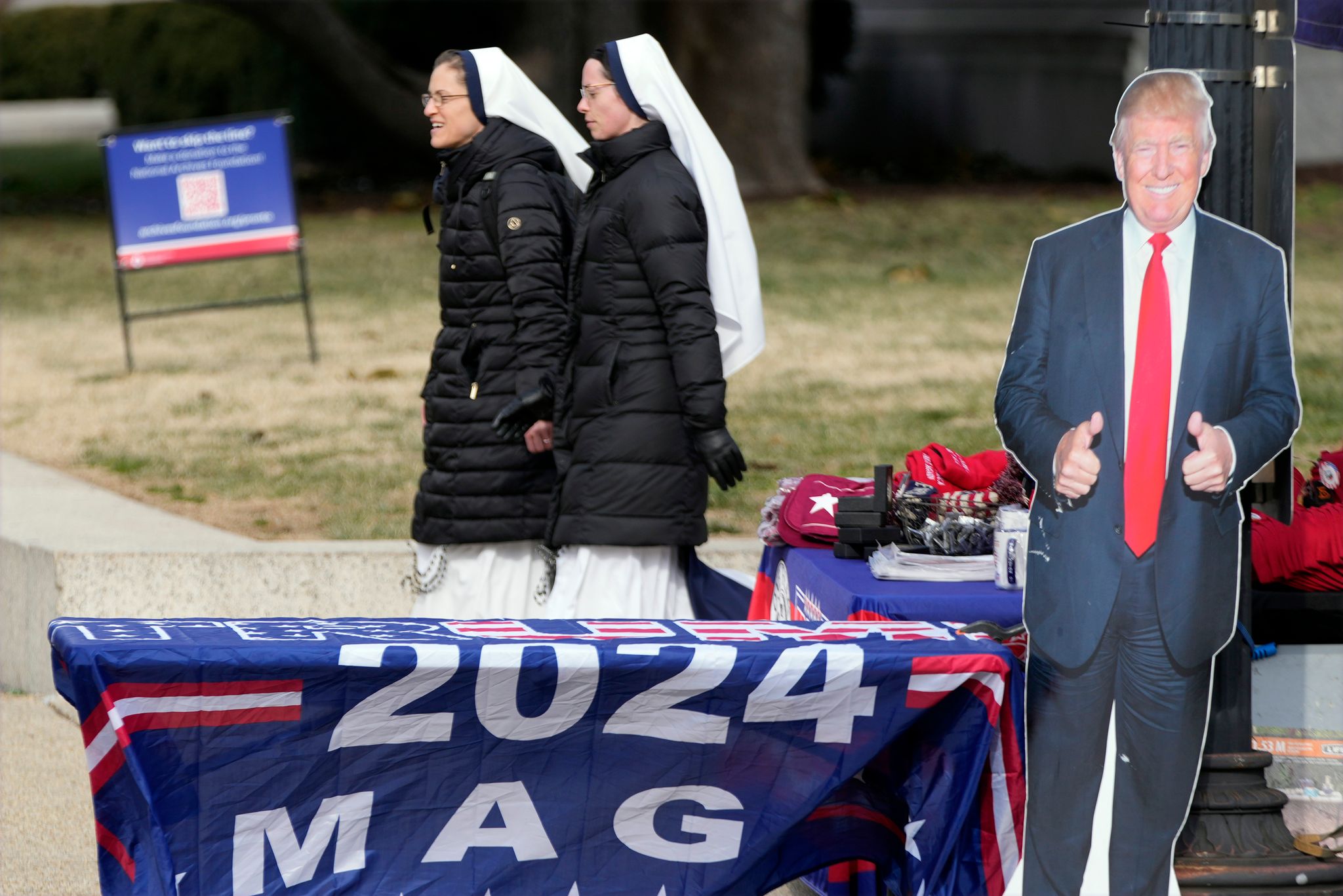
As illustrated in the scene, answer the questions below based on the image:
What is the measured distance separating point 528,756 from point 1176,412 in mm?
1488

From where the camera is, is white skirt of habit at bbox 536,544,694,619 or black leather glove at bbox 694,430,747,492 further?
white skirt of habit at bbox 536,544,694,619

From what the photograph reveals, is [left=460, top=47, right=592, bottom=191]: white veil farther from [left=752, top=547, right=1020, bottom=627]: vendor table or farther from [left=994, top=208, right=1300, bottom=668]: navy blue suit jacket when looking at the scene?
[left=994, top=208, right=1300, bottom=668]: navy blue suit jacket

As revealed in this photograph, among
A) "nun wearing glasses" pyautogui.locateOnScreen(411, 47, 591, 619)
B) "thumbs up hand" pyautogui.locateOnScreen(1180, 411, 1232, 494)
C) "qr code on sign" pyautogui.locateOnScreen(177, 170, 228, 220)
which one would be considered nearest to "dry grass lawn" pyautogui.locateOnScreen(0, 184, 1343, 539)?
"qr code on sign" pyautogui.locateOnScreen(177, 170, 228, 220)

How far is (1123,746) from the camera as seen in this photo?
3.63m

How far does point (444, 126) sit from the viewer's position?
17.8 feet

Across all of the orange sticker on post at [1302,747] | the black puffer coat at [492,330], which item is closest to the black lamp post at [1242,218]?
the orange sticker on post at [1302,747]

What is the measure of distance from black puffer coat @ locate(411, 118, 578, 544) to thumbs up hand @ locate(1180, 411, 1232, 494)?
2215mm

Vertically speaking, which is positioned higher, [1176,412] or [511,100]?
[511,100]

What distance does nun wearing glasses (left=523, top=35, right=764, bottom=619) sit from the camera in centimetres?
492

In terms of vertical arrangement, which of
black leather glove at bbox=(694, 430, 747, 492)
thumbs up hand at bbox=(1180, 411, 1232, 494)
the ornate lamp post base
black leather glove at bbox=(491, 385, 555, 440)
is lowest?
the ornate lamp post base

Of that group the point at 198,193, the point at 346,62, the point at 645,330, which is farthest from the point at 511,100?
the point at 346,62

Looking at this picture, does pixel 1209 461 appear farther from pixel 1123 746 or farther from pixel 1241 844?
pixel 1241 844

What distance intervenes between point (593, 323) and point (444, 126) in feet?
2.66

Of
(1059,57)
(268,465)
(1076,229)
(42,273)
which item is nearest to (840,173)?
(1059,57)
